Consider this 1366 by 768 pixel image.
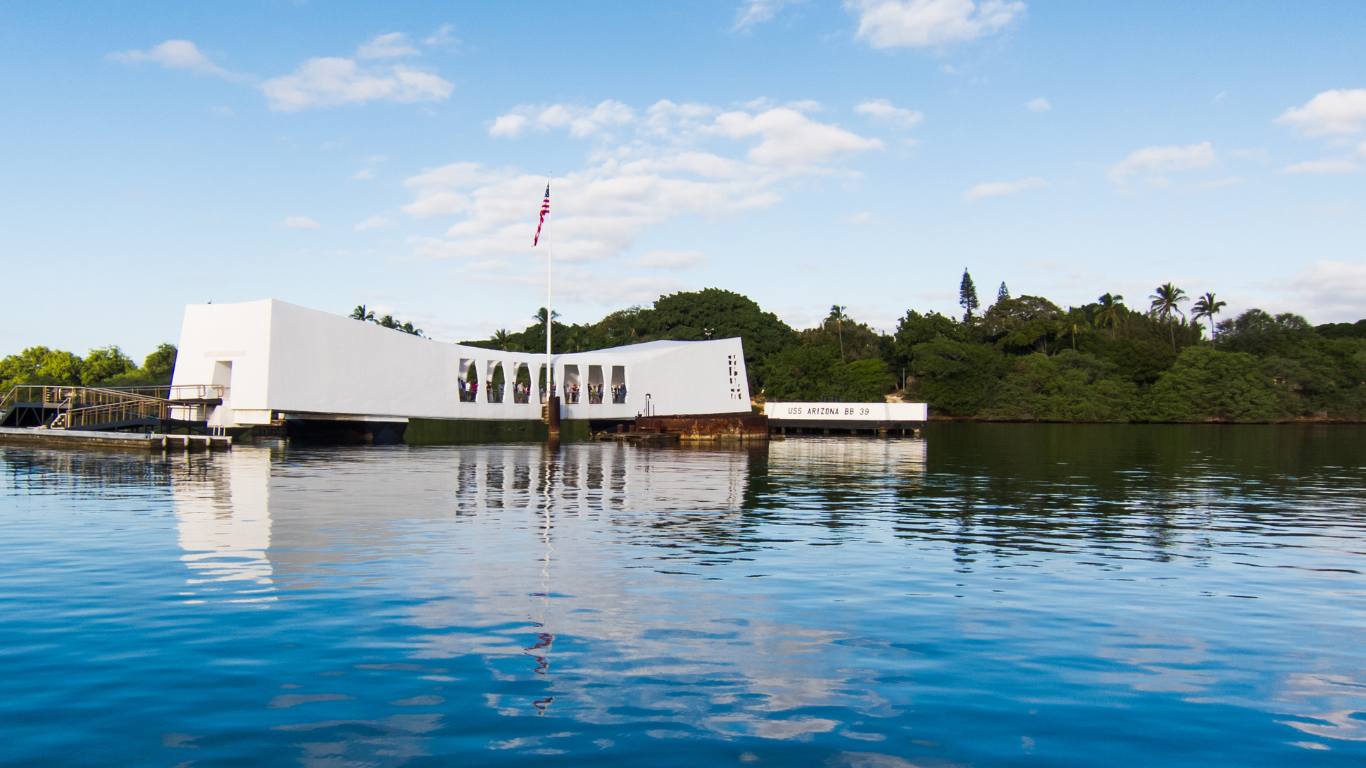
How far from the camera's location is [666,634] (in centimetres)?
774

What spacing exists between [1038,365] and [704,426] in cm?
5658

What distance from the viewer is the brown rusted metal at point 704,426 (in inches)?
1908

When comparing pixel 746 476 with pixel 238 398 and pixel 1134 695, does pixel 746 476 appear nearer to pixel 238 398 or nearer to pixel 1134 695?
pixel 1134 695

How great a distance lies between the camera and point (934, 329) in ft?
319

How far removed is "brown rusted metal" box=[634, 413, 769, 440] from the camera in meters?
48.5

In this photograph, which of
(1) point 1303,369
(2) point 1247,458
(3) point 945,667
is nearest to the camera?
(3) point 945,667

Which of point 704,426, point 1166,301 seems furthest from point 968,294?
point 704,426

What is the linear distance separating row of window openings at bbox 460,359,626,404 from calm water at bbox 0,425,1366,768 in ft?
89.4

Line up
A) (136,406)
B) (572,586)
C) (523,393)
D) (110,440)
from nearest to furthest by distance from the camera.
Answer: (572,586) → (110,440) → (136,406) → (523,393)

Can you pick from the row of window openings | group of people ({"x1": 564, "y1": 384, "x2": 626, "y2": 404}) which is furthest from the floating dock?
group of people ({"x1": 564, "y1": 384, "x2": 626, "y2": 404})

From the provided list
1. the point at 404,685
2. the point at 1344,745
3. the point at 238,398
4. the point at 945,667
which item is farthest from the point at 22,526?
the point at 238,398

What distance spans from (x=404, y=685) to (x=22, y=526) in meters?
11.2

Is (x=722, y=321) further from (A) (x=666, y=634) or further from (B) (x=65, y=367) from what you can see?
(A) (x=666, y=634)

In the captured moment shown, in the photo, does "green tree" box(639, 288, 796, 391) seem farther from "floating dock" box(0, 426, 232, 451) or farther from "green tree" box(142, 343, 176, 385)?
"floating dock" box(0, 426, 232, 451)
